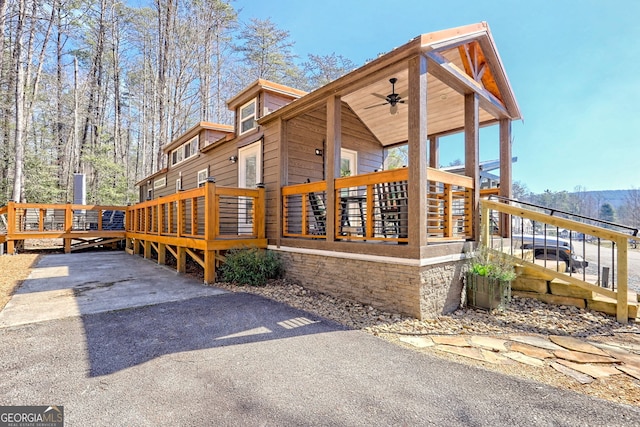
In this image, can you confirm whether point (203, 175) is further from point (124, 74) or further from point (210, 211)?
point (124, 74)

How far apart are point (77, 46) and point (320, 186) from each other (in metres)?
22.5

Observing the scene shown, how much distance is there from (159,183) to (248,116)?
8546mm

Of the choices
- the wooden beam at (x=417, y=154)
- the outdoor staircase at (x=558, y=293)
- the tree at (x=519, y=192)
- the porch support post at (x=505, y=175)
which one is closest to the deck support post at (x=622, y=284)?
the outdoor staircase at (x=558, y=293)

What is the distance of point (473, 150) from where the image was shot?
4895 mm

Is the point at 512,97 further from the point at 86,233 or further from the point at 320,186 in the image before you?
the point at 86,233

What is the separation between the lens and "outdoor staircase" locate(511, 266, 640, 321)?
3990 millimetres

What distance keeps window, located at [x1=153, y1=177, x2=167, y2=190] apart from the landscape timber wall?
10866 millimetres

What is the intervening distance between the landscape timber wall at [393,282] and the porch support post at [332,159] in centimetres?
51

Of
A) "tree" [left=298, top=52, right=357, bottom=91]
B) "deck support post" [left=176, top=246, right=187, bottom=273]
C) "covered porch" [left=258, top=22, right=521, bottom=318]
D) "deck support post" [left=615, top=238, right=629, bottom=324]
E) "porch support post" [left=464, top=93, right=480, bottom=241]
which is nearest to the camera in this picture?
"deck support post" [left=615, top=238, right=629, bottom=324]

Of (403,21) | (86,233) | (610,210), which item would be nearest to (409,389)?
(86,233)

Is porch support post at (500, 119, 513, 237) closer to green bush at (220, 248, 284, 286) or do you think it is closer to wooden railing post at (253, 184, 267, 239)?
green bush at (220, 248, 284, 286)

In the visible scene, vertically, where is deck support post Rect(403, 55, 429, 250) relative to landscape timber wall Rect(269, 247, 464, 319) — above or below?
above

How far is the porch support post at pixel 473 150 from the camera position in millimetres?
4883

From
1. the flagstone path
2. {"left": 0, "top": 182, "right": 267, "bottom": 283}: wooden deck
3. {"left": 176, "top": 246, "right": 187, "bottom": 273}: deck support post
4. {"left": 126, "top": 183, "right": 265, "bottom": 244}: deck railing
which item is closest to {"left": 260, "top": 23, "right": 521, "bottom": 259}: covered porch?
{"left": 126, "top": 183, "right": 265, "bottom": 244}: deck railing
